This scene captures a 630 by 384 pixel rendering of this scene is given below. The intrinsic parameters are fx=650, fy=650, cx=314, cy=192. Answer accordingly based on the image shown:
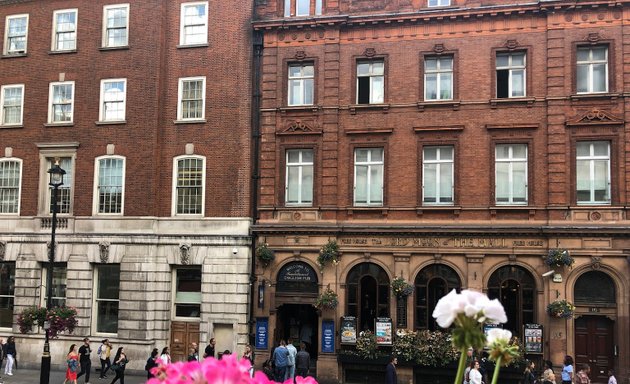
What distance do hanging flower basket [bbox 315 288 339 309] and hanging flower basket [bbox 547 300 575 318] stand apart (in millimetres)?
7910

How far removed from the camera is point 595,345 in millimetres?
23328

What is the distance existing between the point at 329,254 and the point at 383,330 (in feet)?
11.7

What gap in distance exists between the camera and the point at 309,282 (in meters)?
26.2

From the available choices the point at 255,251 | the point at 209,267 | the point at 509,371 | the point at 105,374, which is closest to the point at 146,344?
the point at 105,374

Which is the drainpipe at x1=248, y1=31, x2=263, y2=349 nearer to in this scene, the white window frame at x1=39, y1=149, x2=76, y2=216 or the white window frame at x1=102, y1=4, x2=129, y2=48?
the white window frame at x1=102, y1=4, x2=129, y2=48

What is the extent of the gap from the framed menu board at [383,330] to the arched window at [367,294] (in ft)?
2.13

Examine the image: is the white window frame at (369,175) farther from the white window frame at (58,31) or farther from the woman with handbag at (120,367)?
the white window frame at (58,31)

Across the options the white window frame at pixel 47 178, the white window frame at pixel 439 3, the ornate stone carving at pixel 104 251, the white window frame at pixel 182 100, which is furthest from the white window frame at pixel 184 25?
the white window frame at pixel 439 3

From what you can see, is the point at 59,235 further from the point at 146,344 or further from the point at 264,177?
the point at 264,177

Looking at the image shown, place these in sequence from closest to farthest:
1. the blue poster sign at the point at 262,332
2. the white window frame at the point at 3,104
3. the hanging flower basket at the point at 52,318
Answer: the hanging flower basket at the point at 52,318 → the blue poster sign at the point at 262,332 → the white window frame at the point at 3,104

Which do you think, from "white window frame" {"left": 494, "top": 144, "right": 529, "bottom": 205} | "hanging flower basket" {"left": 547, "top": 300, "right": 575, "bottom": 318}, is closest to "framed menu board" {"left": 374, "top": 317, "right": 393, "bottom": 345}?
"hanging flower basket" {"left": 547, "top": 300, "right": 575, "bottom": 318}

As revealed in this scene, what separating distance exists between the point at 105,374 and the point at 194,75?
1300 centimetres

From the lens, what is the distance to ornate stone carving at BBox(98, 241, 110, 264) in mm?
27938

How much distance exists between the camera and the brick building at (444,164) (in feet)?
77.8
